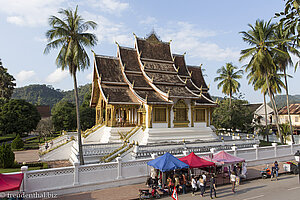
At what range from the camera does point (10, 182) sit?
8148 millimetres

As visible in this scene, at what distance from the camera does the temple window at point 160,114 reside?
19.6m

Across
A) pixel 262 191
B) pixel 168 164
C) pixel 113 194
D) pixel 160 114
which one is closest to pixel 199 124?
pixel 160 114

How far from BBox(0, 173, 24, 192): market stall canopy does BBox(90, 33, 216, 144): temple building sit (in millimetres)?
10515

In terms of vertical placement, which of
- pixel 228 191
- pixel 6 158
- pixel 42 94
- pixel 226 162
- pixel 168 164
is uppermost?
pixel 42 94

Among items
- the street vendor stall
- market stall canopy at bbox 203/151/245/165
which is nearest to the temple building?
the street vendor stall

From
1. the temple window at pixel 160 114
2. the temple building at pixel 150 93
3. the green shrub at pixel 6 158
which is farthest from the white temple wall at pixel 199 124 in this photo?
the green shrub at pixel 6 158

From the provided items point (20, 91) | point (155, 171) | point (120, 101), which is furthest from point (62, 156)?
point (20, 91)

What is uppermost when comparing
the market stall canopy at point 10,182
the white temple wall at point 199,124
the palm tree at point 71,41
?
the palm tree at point 71,41

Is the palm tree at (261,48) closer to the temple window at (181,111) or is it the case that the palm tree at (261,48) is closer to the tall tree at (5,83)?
the temple window at (181,111)

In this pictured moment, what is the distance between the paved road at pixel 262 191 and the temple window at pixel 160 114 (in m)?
8.89

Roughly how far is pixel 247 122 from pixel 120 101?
23.8 metres

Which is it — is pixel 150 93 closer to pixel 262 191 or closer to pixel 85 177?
pixel 85 177

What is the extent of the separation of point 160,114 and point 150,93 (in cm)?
245

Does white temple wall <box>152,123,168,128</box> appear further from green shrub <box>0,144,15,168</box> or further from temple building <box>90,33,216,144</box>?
green shrub <box>0,144,15,168</box>
